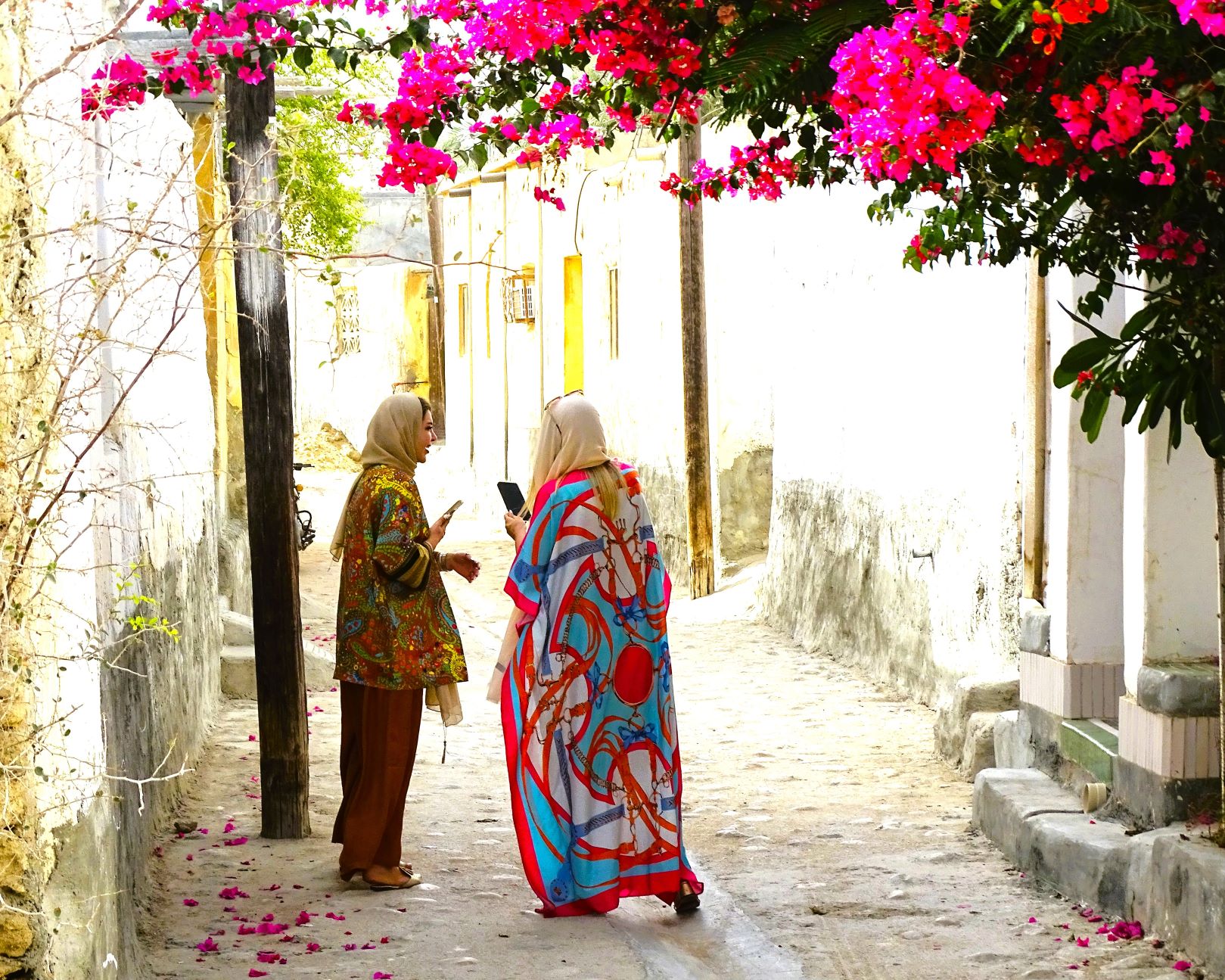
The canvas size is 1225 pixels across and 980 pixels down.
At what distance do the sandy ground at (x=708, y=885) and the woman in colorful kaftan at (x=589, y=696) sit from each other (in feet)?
0.59

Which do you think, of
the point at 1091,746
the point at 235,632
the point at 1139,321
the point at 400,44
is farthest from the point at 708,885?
the point at 235,632

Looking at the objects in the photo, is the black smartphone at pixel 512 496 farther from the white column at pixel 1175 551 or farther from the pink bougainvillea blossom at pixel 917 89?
the pink bougainvillea blossom at pixel 917 89

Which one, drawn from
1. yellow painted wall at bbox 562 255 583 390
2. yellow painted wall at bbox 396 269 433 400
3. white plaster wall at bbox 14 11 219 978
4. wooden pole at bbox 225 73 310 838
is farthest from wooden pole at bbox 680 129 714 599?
yellow painted wall at bbox 396 269 433 400

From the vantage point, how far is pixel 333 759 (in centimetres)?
797

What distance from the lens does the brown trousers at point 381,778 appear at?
5.57 m

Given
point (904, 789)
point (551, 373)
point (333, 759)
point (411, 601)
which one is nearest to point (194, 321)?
point (333, 759)

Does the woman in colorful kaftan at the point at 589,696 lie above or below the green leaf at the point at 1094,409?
below

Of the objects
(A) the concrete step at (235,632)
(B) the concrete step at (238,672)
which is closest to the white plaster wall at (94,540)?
(B) the concrete step at (238,672)

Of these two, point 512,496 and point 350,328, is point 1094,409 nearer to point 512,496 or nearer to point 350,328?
point 512,496

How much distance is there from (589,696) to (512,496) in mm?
1158

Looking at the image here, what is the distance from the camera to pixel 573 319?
1923 cm

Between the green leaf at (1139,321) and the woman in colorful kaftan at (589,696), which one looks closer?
the green leaf at (1139,321)

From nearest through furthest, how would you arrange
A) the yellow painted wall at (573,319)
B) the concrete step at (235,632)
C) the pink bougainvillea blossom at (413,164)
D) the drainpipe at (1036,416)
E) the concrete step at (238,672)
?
the pink bougainvillea blossom at (413,164) < the drainpipe at (1036,416) < the concrete step at (238,672) < the concrete step at (235,632) < the yellow painted wall at (573,319)

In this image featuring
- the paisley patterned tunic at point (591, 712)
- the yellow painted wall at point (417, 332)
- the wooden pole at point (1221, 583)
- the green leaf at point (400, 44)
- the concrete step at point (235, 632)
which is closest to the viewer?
the green leaf at point (400, 44)
